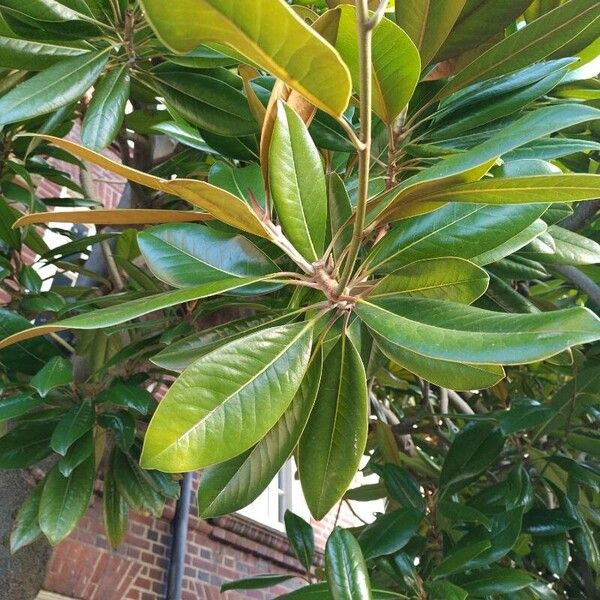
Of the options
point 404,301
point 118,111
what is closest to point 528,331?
point 404,301

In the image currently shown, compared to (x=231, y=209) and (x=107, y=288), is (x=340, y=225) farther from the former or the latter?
(x=107, y=288)

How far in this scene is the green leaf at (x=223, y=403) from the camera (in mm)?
715

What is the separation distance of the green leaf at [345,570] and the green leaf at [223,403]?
508mm

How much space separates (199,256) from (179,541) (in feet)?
11.6

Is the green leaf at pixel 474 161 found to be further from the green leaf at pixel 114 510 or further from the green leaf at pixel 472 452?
the green leaf at pixel 114 510

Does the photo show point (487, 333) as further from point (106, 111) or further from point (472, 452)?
point (472, 452)

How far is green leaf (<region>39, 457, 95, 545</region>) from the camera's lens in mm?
1514

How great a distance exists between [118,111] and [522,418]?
3.54ft

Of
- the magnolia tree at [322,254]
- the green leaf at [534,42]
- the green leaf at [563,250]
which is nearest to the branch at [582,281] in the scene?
the magnolia tree at [322,254]

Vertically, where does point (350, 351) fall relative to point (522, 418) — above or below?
below

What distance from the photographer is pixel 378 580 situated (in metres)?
1.88

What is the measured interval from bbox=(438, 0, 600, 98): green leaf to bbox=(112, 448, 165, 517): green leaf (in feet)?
4.06

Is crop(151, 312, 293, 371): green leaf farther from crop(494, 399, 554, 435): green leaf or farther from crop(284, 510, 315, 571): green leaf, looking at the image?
crop(284, 510, 315, 571): green leaf

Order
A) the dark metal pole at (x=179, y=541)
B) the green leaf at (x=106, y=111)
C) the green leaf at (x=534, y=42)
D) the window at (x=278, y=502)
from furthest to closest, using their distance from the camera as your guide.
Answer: the window at (x=278, y=502), the dark metal pole at (x=179, y=541), the green leaf at (x=106, y=111), the green leaf at (x=534, y=42)
